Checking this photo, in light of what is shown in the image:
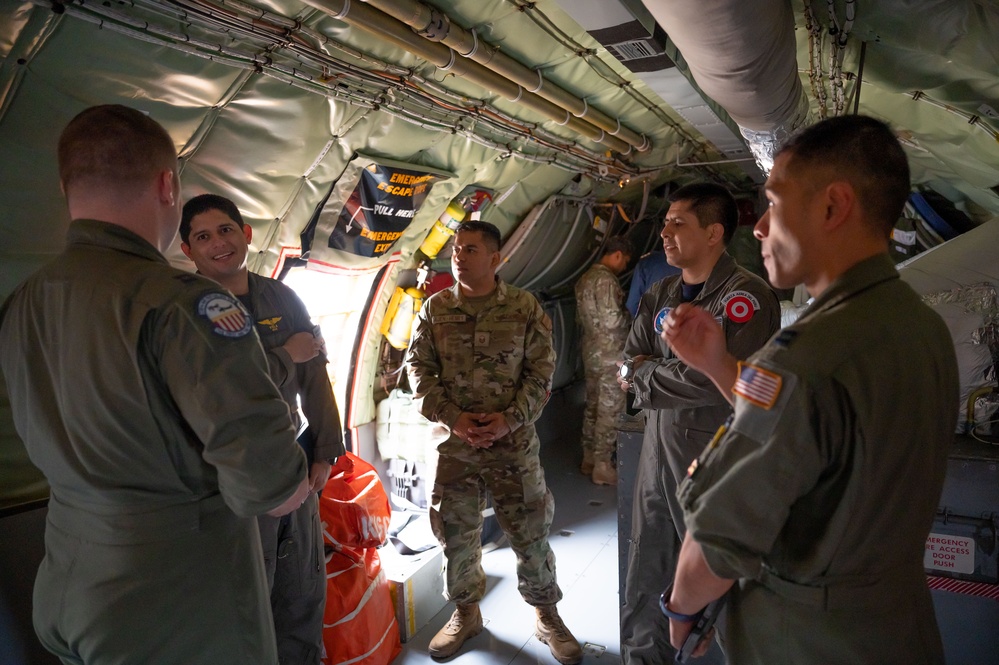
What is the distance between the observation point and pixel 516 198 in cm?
503

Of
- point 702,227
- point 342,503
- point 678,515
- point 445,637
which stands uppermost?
point 702,227

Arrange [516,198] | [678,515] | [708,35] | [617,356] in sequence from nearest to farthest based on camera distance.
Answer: [708,35] → [678,515] → [516,198] → [617,356]

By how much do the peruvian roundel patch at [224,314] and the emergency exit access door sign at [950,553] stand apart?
8.28ft

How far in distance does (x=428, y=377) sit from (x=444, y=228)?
62.6 inches

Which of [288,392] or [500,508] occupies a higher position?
[288,392]

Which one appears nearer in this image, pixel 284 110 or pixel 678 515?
pixel 678 515

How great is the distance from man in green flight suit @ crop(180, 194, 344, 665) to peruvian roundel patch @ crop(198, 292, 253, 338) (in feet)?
2.77

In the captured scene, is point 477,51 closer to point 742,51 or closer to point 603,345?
point 742,51

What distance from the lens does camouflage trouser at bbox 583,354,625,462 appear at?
18.6 ft

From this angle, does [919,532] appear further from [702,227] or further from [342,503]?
[342,503]

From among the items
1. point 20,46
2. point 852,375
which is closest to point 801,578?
point 852,375

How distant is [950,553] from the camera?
2332mm

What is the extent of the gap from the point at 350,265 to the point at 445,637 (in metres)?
2.16

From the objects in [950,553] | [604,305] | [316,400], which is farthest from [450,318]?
[604,305]
